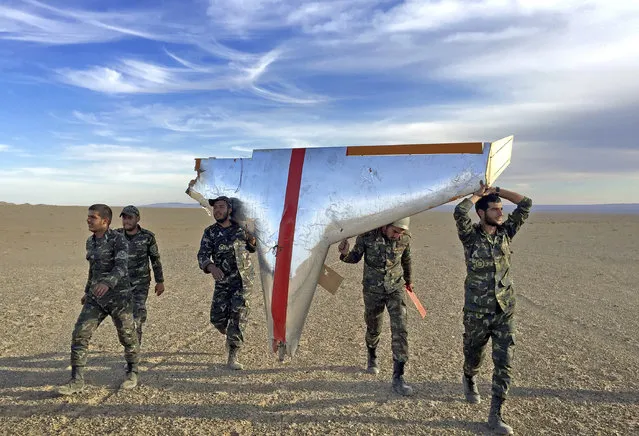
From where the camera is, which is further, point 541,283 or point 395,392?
point 541,283

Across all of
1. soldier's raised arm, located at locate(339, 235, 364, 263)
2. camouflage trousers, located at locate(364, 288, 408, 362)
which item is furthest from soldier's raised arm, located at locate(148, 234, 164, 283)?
camouflage trousers, located at locate(364, 288, 408, 362)

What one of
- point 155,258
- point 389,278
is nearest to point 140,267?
point 155,258

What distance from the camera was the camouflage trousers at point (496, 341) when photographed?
4.82 metres

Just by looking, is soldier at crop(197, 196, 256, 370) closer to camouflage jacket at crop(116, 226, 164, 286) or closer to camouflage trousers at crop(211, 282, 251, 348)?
camouflage trousers at crop(211, 282, 251, 348)

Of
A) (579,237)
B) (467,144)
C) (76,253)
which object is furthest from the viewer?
(579,237)

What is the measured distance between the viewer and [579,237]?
96.7 feet

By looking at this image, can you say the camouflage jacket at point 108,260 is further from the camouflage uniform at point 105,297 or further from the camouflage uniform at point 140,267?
the camouflage uniform at point 140,267

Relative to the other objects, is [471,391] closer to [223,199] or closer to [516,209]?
[516,209]

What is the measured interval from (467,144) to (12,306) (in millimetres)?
9599

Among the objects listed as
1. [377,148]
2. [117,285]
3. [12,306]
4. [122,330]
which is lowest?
[12,306]

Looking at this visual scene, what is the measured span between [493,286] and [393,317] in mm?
1354

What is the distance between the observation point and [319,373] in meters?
6.42

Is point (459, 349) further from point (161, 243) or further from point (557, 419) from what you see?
point (161, 243)

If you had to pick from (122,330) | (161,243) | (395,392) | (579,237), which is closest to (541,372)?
(395,392)
